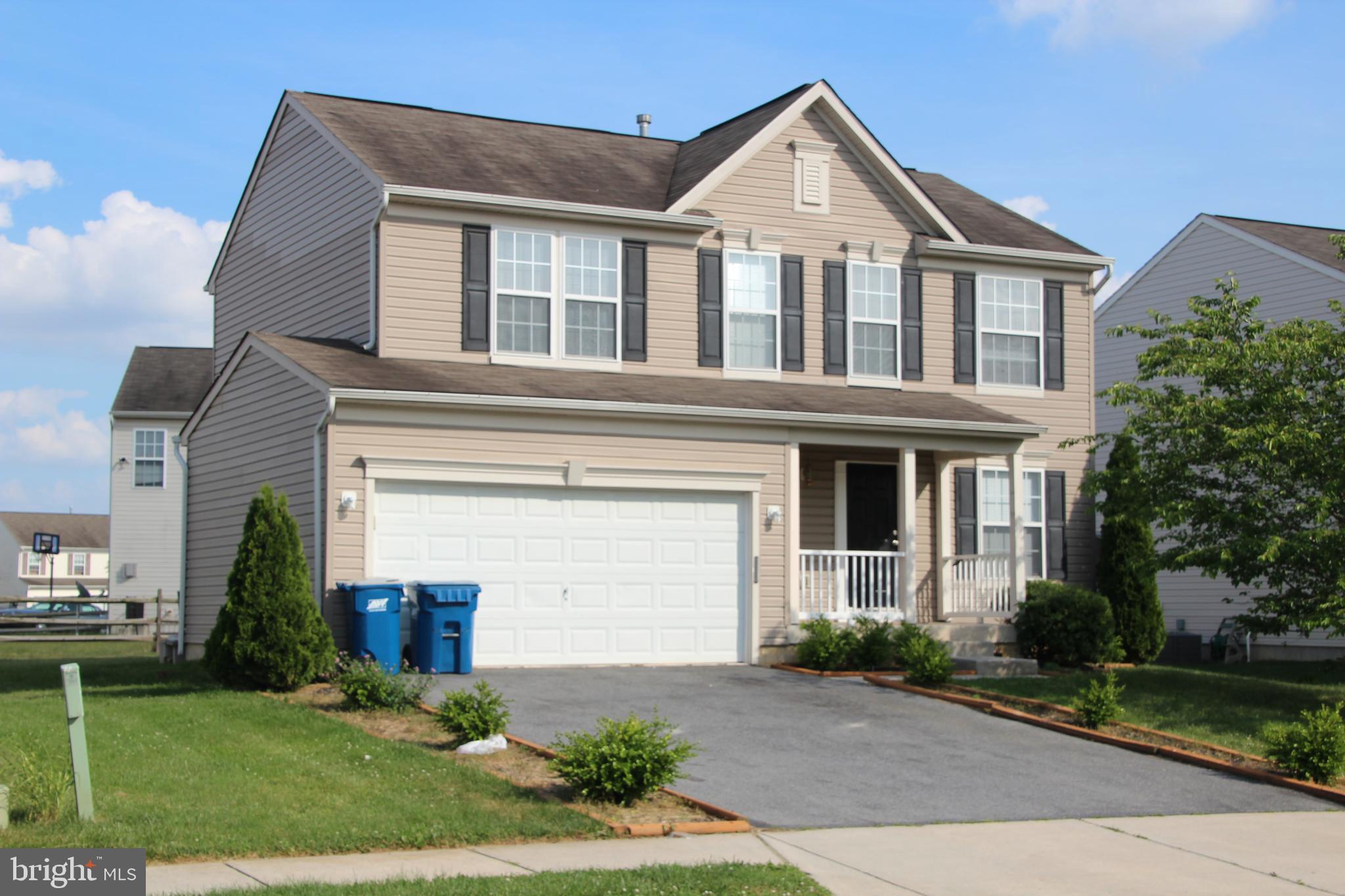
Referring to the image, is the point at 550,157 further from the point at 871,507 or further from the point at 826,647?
the point at 826,647

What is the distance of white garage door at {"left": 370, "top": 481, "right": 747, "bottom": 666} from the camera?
637 inches

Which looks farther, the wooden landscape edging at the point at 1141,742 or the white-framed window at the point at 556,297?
the white-framed window at the point at 556,297

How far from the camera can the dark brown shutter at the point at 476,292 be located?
59.2 ft

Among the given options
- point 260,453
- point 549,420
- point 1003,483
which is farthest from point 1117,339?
point 260,453

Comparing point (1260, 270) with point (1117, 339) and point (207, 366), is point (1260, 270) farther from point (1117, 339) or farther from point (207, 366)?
point (207, 366)

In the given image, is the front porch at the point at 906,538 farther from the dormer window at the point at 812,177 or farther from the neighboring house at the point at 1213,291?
the neighboring house at the point at 1213,291

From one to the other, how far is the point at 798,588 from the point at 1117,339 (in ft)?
47.5

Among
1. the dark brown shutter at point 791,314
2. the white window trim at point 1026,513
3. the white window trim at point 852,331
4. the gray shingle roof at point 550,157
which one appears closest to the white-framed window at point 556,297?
the gray shingle roof at point 550,157

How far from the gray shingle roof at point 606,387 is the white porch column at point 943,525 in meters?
1.03

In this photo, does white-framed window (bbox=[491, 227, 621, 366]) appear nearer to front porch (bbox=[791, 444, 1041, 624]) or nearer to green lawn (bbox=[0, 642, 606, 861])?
front porch (bbox=[791, 444, 1041, 624])

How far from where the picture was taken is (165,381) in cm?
3750

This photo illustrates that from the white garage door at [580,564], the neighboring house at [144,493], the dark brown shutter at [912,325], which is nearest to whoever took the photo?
the white garage door at [580,564]

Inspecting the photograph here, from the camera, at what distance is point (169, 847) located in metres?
7.91

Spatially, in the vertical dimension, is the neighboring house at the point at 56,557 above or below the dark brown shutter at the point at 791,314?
below
